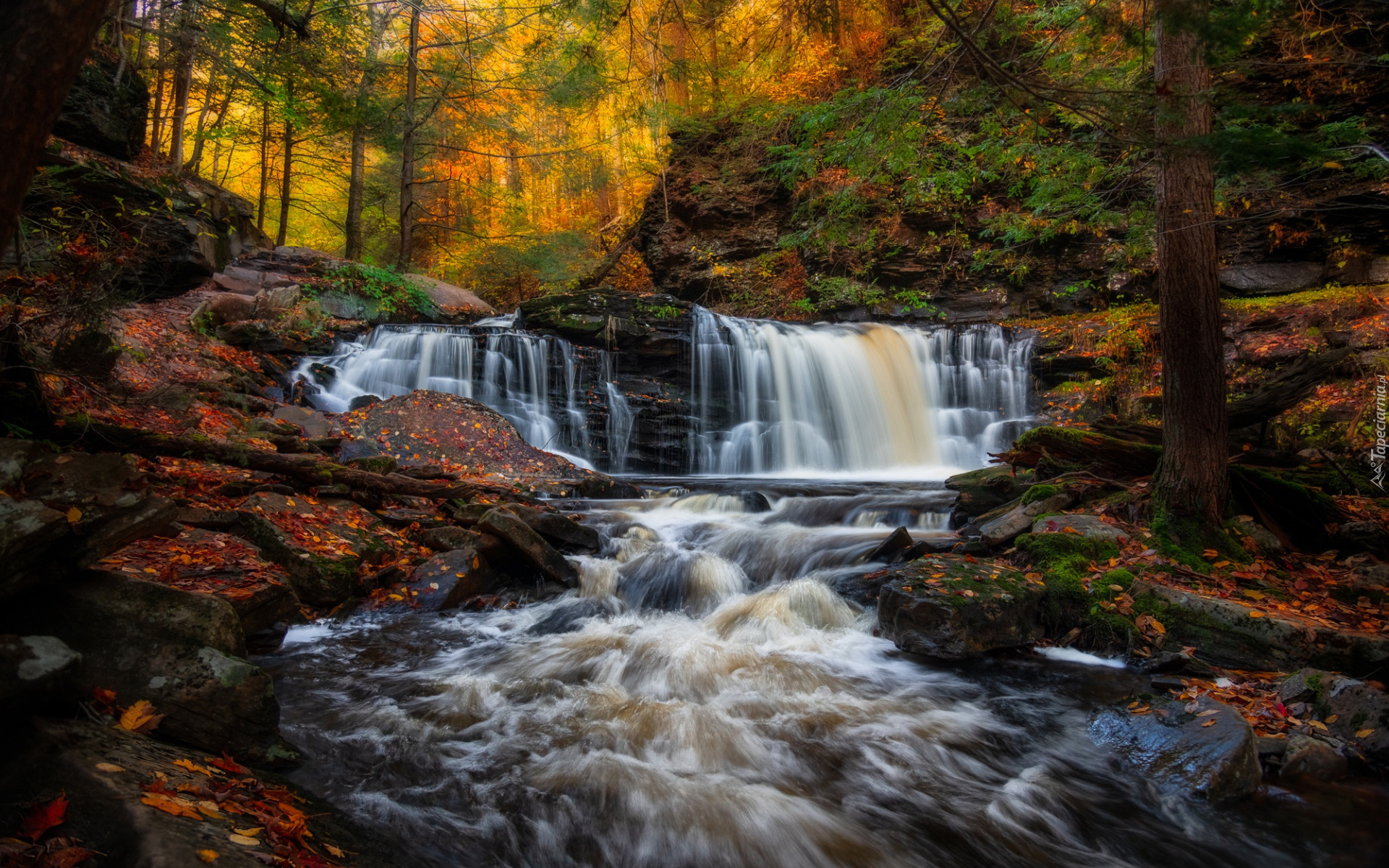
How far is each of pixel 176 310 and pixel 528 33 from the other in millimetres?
9969

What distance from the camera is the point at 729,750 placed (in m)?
4.05

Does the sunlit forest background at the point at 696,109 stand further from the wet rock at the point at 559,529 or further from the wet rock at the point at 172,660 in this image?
the wet rock at the point at 172,660

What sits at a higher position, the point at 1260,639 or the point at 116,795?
the point at 116,795

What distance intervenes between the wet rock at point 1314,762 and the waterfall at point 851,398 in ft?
31.7

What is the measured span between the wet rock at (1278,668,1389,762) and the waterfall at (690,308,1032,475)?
9199 millimetres

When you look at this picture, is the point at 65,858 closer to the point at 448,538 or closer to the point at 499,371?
the point at 448,538

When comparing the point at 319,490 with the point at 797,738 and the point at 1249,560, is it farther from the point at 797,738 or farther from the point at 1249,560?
the point at 1249,560

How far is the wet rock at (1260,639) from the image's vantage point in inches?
164

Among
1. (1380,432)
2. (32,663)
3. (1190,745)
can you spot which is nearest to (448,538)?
(32,663)

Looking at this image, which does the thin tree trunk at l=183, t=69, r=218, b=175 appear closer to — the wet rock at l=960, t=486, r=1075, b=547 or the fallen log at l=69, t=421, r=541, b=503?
the fallen log at l=69, t=421, r=541, b=503

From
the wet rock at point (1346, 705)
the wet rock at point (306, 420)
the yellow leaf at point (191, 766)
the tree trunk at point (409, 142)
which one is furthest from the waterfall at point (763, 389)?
the yellow leaf at point (191, 766)

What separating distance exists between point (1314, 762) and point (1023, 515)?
136 inches

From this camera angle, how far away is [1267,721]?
12.2ft

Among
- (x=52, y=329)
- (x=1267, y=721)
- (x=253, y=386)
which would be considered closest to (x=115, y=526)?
(x=52, y=329)
